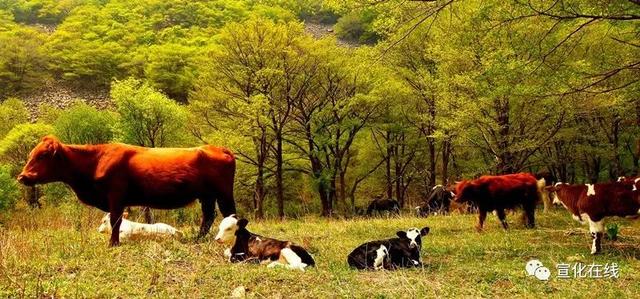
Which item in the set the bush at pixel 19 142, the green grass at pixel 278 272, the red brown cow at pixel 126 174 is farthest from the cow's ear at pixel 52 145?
the bush at pixel 19 142

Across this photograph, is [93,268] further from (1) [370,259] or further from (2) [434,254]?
(2) [434,254]

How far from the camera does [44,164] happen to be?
8367mm

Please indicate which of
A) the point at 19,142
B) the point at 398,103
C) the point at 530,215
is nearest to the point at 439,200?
the point at 398,103

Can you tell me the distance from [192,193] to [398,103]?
72.3ft

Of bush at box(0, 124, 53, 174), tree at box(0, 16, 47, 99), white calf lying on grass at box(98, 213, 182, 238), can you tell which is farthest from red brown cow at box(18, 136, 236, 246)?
tree at box(0, 16, 47, 99)

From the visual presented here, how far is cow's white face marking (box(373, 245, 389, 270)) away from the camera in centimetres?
733

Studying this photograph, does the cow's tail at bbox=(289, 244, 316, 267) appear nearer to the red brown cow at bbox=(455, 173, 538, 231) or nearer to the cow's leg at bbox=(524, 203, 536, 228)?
the red brown cow at bbox=(455, 173, 538, 231)

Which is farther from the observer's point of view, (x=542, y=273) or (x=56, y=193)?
(x=56, y=193)

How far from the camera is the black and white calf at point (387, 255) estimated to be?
7352mm

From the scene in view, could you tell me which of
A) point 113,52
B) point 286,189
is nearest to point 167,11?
point 113,52

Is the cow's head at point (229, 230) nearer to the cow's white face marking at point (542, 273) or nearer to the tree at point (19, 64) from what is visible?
the cow's white face marking at point (542, 273)

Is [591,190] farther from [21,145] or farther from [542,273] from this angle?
[21,145]

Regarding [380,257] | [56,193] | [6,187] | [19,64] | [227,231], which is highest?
[19,64]

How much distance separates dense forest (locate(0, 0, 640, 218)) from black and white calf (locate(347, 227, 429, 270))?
3.46m
